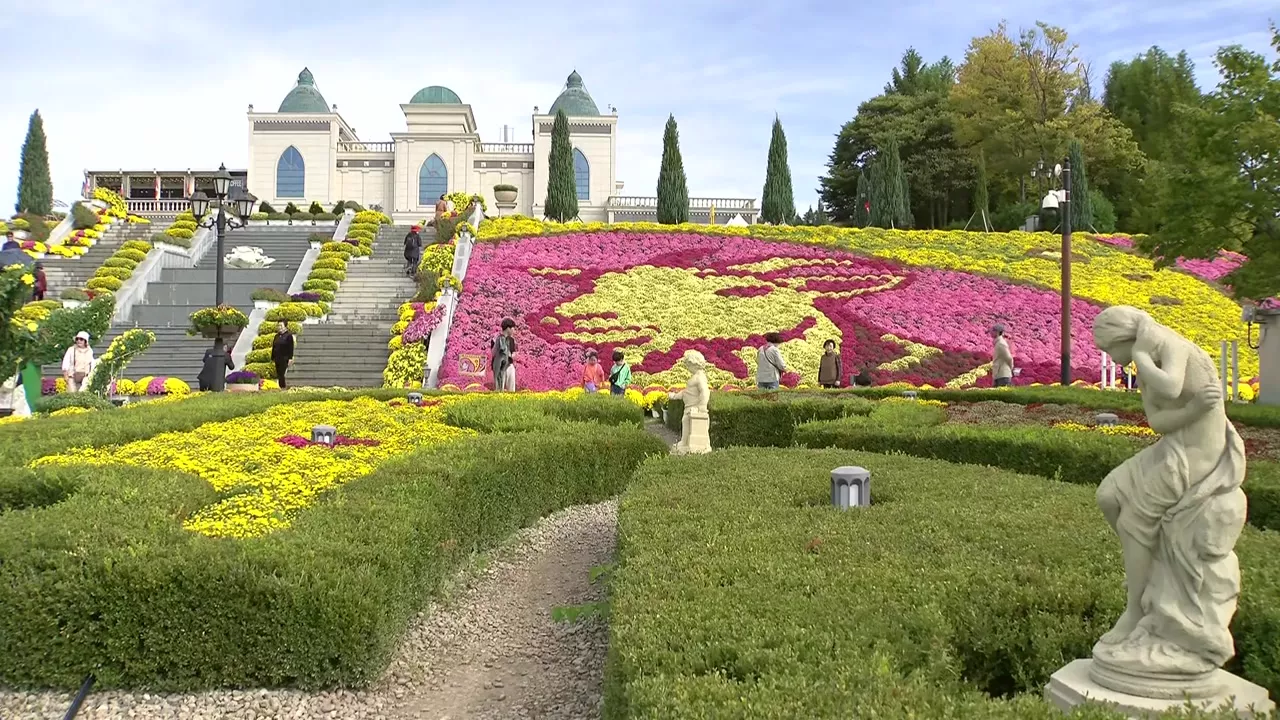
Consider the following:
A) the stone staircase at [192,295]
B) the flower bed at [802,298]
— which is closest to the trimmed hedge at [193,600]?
the flower bed at [802,298]

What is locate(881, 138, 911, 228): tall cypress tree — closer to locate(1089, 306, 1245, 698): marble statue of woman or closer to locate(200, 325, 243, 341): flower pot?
locate(200, 325, 243, 341): flower pot

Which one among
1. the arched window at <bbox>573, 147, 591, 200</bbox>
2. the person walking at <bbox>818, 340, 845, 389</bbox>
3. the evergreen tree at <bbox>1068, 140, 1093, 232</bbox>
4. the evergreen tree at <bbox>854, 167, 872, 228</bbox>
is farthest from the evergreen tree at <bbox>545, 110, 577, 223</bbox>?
the person walking at <bbox>818, 340, 845, 389</bbox>

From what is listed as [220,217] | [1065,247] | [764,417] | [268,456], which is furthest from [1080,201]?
[268,456]

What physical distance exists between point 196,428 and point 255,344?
437 inches

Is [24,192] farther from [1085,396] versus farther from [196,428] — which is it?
[1085,396]

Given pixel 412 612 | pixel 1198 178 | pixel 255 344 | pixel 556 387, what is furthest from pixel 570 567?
pixel 255 344

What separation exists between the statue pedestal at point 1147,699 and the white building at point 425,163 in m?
44.0

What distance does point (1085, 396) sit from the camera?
13.7 m

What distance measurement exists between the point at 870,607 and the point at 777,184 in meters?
42.3

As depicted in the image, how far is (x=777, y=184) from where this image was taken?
148 ft

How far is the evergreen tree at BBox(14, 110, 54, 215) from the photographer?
49344 mm

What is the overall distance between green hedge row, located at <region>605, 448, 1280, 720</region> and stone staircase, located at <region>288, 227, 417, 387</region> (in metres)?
15.4

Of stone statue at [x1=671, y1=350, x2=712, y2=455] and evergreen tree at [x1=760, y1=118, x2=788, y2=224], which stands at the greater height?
evergreen tree at [x1=760, y1=118, x2=788, y2=224]

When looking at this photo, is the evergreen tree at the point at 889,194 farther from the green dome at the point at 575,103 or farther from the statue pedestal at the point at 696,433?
the statue pedestal at the point at 696,433
